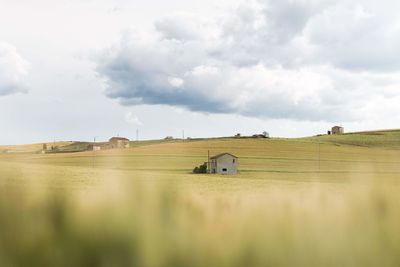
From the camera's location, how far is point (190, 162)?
115ft

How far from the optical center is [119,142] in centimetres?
4328

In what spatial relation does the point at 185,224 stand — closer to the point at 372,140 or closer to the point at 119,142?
the point at 119,142

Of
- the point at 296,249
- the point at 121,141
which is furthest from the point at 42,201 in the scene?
the point at 121,141

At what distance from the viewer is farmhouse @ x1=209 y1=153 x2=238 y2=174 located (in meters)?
32.2

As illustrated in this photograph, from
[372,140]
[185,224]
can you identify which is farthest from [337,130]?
[185,224]

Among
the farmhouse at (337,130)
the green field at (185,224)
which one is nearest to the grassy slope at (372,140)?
the farmhouse at (337,130)

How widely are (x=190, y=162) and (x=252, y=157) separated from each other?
15.9 ft

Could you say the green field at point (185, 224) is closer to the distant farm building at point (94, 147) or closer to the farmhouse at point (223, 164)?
the farmhouse at point (223, 164)

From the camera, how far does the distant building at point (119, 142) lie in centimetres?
4269

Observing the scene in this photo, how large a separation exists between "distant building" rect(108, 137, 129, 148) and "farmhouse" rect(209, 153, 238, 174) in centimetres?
1171

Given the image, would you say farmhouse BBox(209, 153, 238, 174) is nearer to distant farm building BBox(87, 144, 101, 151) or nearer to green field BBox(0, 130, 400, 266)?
distant farm building BBox(87, 144, 101, 151)

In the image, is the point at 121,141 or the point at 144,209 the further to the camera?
the point at 121,141

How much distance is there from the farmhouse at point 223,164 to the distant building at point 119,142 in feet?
38.4

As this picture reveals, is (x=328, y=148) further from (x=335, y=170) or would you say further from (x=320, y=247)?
(x=320, y=247)
